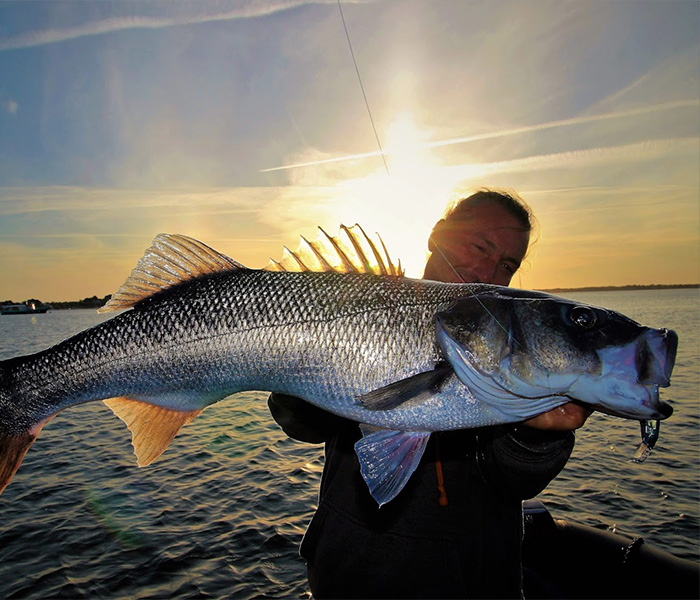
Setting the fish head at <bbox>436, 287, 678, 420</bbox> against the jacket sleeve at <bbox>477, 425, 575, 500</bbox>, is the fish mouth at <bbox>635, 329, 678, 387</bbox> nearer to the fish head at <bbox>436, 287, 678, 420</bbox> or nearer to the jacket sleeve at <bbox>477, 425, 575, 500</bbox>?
the fish head at <bbox>436, 287, 678, 420</bbox>

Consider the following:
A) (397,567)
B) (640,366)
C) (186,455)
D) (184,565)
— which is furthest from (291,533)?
(640,366)

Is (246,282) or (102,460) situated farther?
(102,460)

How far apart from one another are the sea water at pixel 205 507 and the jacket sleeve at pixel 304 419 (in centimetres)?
399

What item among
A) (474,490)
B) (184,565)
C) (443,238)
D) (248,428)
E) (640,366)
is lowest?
(184,565)

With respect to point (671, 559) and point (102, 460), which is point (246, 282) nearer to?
point (671, 559)

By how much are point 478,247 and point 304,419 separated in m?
1.83

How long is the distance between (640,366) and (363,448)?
1284 mm

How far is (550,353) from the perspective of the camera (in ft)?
7.33

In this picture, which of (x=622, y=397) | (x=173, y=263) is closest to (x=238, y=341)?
(x=173, y=263)

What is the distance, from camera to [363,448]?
92.6 inches

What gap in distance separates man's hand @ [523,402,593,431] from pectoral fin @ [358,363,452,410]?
0.52 metres

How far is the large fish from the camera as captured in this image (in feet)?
7.38

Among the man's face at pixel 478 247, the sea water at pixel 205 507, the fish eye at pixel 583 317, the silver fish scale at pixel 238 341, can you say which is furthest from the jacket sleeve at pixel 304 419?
the sea water at pixel 205 507

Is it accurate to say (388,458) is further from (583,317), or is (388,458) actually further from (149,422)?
(149,422)
